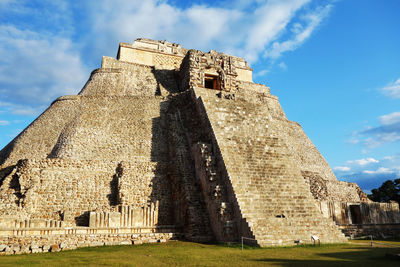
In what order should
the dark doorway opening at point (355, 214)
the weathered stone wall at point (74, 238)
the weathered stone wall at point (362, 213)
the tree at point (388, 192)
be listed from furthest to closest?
the tree at point (388, 192) → the dark doorway opening at point (355, 214) → the weathered stone wall at point (362, 213) → the weathered stone wall at point (74, 238)

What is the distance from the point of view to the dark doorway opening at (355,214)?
15586 mm

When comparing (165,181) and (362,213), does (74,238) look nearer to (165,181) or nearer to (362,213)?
(165,181)

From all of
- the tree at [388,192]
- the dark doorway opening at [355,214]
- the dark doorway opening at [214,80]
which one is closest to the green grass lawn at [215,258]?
the dark doorway opening at [355,214]

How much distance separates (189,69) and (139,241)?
13233 mm

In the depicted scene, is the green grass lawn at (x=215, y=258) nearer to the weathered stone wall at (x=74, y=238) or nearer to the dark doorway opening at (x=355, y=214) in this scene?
A: the weathered stone wall at (x=74, y=238)

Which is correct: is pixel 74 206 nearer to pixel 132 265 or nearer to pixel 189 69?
pixel 132 265

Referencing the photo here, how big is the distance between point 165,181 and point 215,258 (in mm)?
7044

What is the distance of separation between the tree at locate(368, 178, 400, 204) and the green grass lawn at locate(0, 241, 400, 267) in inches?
924

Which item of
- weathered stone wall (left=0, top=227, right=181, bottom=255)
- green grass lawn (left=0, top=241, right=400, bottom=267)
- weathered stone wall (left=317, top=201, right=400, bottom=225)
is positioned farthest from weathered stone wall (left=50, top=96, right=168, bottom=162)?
weathered stone wall (left=317, top=201, right=400, bottom=225)

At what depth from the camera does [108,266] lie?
7094 mm

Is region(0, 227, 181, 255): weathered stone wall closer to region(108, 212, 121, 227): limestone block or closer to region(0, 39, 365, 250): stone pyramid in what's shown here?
region(0, 39, 365, 250): stone pyramid

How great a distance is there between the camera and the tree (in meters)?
28.9

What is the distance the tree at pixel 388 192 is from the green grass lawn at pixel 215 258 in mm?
23470

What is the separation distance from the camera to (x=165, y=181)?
1484 cm
